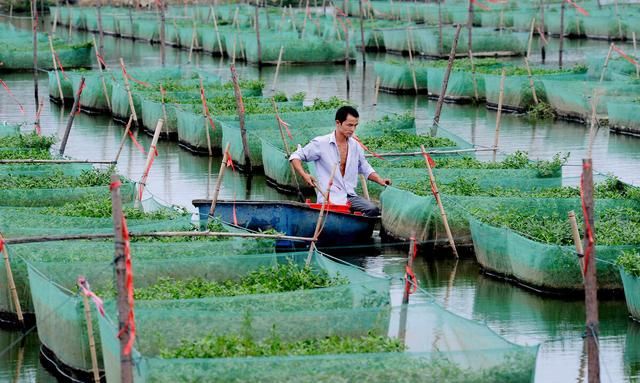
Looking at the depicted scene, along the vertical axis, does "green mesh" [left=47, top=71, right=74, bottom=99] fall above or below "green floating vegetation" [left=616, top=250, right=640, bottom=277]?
below

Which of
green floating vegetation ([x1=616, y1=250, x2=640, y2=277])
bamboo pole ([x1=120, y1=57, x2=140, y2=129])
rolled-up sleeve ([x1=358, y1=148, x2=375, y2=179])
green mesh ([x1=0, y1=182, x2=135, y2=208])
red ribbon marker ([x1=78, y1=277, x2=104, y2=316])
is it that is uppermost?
rolled-up sleeve ([x1=358, y1=148, x2=375, y2=179])

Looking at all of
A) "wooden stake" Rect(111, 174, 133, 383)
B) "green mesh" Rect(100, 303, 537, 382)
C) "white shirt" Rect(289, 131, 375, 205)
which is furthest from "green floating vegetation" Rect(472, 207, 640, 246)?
"wooden stake" Rect(111, 174, 133, 383)

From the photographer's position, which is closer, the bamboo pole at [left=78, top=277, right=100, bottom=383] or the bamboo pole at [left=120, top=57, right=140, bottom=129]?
the bamboo pole at [left=78, top=277, right=100, bottom=383]

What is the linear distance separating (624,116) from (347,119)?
407 inches

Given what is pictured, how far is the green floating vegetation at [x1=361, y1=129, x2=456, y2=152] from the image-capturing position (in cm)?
1811

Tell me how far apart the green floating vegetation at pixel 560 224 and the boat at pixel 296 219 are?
4.29 ft

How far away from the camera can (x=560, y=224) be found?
1362 centimetres

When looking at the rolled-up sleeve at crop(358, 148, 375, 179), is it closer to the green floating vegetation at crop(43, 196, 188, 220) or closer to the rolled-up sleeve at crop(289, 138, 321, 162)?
the rolled-up sleeve at crop(289, 138, 321, 162)

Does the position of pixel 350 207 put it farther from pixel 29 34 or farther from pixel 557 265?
pixel 29 34

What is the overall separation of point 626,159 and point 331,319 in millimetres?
11834

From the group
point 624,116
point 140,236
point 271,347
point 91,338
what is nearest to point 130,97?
point 624,116

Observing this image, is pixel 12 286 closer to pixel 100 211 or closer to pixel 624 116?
pixel 100 211

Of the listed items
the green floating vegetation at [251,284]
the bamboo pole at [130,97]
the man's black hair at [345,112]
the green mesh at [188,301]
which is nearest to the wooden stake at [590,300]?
the green mesh at [188,301]

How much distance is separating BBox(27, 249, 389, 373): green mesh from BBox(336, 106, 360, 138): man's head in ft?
7.91
